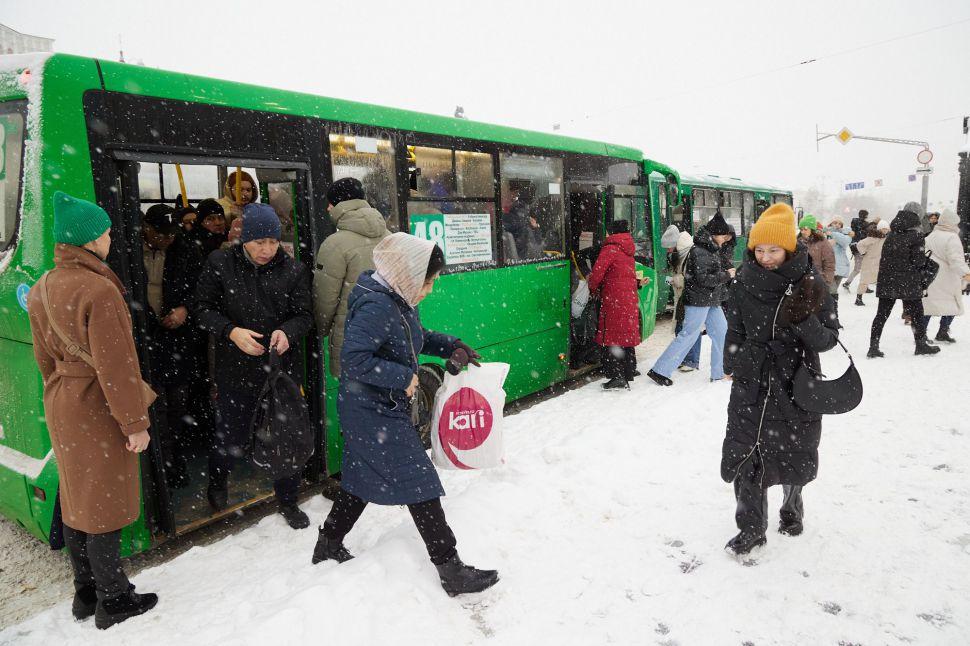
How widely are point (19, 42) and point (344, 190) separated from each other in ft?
71.9

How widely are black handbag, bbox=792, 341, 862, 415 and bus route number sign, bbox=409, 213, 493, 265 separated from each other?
3056 mm

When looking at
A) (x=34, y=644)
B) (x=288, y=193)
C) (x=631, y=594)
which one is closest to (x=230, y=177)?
(x=288, y=193)

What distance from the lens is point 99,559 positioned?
298 cm

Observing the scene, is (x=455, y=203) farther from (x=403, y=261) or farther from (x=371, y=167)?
(x=403, y=261)

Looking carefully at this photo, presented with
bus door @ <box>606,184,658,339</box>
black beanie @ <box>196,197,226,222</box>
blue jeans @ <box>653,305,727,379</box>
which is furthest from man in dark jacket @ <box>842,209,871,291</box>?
black beanie @ <box>196,197,226,222</box>

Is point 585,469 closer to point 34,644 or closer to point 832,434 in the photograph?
point 832,434

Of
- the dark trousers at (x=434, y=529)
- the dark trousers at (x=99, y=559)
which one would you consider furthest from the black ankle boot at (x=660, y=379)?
the dark trousers at (x=99, y=559)

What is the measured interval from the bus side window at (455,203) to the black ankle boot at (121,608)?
10.3 ft

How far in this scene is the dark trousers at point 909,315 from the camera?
315 inches

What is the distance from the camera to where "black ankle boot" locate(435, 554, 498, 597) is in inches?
120

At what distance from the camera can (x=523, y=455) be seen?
16.3 ft

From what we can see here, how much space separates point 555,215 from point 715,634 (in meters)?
4.94

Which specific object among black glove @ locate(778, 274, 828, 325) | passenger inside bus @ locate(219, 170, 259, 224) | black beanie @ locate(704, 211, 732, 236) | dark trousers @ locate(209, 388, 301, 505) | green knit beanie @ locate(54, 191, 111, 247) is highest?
passenger inside bus @ locate(219, 170, 259, 224)

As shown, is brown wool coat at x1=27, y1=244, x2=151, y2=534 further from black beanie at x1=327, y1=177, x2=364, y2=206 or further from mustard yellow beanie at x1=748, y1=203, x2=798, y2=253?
mustard yellow beanie at x1=748, y1=203, x2=798, y2=253
